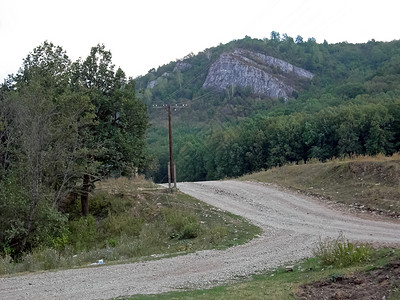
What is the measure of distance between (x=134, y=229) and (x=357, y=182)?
37.4 feet

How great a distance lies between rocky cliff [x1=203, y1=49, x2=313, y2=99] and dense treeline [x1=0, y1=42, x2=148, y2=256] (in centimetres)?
11514

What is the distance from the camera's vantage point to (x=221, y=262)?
11.7 m

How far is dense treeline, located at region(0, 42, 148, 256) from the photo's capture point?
18125 mm

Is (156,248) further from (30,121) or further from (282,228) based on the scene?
(30,121)

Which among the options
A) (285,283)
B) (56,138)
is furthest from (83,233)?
(285,283)

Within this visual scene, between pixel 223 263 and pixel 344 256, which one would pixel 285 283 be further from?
pixel 223 263

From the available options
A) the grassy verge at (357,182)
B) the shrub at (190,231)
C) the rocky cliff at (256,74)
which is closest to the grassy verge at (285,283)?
→ the shrub at (190,231)

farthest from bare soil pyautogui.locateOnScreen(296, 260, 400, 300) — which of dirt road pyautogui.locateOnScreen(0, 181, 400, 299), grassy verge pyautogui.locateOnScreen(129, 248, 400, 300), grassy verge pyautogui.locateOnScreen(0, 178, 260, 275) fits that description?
grassy verge pyautogui.locateOnScreen(0, 178, 260, 275)

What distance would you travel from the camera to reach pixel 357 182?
21.9m

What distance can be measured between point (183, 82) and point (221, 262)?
142844mm

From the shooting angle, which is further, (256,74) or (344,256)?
(256,74)

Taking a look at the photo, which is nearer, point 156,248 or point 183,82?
point 156,248

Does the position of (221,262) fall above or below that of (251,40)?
below

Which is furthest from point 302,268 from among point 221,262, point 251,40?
point 251,40
